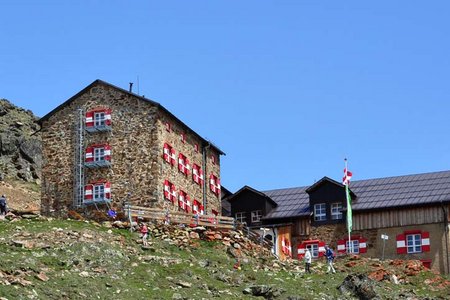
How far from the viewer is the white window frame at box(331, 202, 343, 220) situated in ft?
263

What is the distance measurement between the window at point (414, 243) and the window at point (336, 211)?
611cm

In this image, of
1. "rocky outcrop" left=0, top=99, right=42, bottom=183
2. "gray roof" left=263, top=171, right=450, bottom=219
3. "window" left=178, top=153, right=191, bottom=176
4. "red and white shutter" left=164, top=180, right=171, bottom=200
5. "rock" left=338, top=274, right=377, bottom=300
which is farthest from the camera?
"rocky outcrop" left=0, top=99, right=42, bottom=183

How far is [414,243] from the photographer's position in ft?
248

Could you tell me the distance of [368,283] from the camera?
195 feet

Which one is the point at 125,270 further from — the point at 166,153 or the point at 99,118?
the point at 99,118

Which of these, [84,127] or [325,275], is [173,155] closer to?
[84,127]

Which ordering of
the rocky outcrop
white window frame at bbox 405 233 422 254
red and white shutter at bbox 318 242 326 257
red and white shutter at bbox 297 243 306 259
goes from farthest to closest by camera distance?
the rocky outcrop, red and white shutter at bbox 297 243 306 259, red and white shutter at bbox 318 242 326 257, white window frame at bbox 405 233 422 254

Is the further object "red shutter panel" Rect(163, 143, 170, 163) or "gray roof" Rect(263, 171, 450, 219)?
"gray roof" Rect(263, 171, 450, 219)

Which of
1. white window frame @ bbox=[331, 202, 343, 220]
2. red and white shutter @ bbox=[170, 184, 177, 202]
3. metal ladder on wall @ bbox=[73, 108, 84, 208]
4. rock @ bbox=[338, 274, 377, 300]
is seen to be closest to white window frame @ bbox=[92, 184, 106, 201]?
metal ladder on wall @ bbox=[73, 108, 84, 208]

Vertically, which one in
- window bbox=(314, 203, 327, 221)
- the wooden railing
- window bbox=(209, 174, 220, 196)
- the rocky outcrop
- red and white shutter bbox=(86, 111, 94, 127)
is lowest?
the wooden railing

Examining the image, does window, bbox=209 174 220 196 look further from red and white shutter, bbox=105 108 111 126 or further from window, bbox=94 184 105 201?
window, bbox=94 184 105 201

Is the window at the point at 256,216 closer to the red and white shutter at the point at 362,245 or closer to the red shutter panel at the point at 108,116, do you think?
the red and white shutter at the point at 362,245

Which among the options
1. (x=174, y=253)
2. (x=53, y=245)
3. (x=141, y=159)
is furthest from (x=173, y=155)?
(x=53, y=245)

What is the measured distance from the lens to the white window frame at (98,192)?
248 ft
